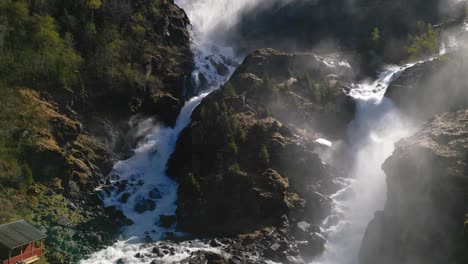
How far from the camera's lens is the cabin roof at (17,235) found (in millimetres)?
35406

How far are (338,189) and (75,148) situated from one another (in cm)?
3771

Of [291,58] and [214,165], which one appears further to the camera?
[291,58]

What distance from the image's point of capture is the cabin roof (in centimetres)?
3541

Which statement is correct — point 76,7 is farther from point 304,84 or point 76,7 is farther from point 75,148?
point 304,84

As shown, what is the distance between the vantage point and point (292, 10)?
142m

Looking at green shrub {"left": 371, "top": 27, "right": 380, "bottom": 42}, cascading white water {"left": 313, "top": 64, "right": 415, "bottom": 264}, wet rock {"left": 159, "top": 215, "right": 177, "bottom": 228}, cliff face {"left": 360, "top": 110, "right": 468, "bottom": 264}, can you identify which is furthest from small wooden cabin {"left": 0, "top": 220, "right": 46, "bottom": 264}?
green shrub {"left": 371, "top": 27, "right": 380, "bottom": 42}

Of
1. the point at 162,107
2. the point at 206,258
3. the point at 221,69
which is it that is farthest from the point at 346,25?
the point at 206,258

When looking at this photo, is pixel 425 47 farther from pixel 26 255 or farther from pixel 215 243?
pixel 26 255

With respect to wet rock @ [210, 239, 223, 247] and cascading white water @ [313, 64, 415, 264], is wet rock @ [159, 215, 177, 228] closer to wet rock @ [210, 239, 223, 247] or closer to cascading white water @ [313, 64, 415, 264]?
wet rock @ [210, 239, 223, 247]

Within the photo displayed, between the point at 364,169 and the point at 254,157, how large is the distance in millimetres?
18100

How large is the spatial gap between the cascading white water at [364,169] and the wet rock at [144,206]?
75.7 feet

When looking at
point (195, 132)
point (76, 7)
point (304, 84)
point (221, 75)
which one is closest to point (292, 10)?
point (221, 75)

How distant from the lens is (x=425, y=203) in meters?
39.0

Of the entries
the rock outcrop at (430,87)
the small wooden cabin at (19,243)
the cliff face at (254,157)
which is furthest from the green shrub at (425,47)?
the small wooden cabin at (19,243)
